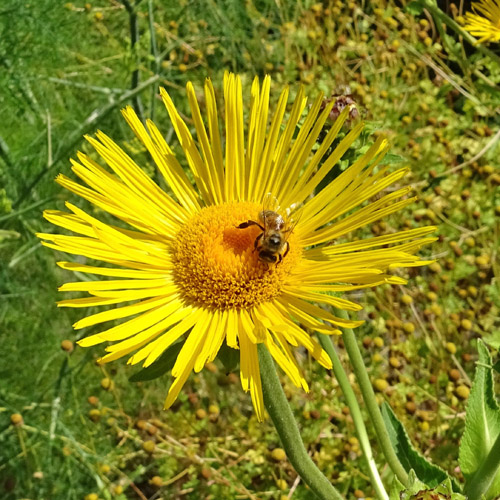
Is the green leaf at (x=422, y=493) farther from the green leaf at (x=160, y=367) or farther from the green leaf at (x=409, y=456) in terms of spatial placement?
the green leaf at (x=160, y=367)

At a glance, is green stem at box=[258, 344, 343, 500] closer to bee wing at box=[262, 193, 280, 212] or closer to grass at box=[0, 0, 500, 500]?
bee wing at box=[262, 193, 280, 212]

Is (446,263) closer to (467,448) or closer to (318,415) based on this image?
(318,415)

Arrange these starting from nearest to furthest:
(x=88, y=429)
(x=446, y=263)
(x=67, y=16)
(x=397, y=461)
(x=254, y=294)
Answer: (x=254, y=294), (x=397, y=461), (x=88, y=429), (x=446, y=263), (x=67, y=16)

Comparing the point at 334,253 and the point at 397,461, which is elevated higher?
the point at 334,253

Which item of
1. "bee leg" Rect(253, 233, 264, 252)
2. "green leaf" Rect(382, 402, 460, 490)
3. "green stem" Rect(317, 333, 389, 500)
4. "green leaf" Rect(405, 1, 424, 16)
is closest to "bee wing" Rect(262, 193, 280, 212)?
"bee leg" Rect(253, 233, 264, 252)

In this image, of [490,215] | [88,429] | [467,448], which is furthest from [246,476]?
[490,215]

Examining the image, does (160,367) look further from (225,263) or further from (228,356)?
(225,263)
